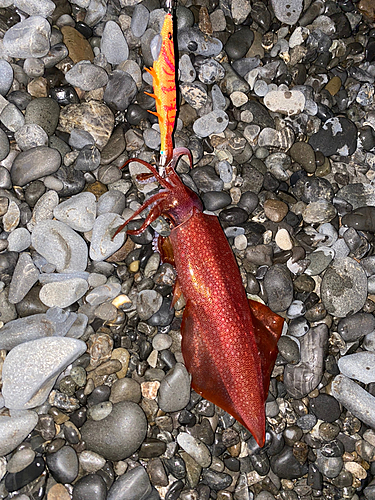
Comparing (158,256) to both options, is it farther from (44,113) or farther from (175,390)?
(44,113)

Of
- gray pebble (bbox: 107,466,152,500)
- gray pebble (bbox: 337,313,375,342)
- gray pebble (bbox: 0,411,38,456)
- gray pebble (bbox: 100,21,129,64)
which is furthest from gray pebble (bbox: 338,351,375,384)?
gray pebble (bbox: 100,21,129,64)

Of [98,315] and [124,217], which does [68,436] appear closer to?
[98,315]

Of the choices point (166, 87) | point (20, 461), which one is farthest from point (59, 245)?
point (20, 461)

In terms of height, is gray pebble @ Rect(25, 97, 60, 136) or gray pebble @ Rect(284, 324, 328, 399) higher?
gray pebble @ Rect(25, 97, 60, 136)

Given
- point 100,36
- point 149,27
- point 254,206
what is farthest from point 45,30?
point 254,206

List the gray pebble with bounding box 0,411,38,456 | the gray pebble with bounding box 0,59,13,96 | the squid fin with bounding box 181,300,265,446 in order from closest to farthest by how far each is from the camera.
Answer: the gray pebble with bounding box 0,411,38,456
the squid fin with bounding box 181,300,265,446
the gray pebble with bounding box 0,59,13,96

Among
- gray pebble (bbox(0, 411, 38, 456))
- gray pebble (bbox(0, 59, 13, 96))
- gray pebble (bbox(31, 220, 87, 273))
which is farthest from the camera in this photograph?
gray pebble (bbox(0, 59, 13, 96))

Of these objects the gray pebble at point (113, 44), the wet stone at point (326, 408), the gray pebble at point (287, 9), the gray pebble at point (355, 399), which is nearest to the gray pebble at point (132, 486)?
the wet stone at point (326, 408)

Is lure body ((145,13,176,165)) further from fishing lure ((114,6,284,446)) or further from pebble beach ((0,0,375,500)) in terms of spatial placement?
pebble beach ((0,0,375,500))
